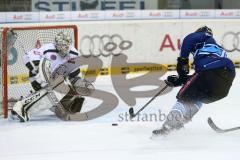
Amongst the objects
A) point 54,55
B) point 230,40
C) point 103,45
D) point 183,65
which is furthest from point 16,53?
point 230,40

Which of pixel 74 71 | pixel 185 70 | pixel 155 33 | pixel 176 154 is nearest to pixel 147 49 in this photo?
pixel 155 33

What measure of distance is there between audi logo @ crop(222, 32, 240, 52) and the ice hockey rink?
3.93 metres

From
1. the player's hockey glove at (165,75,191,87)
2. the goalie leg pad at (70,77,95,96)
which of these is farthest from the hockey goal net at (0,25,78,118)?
the player's hockey glove at (165,75,191,87)

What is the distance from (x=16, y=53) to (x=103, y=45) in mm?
2580

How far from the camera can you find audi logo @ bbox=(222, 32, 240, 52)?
10625mm

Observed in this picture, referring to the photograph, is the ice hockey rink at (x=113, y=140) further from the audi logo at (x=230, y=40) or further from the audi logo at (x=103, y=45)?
the audi logo at (x=230, y=40)

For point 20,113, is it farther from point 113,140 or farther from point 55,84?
point 113,140

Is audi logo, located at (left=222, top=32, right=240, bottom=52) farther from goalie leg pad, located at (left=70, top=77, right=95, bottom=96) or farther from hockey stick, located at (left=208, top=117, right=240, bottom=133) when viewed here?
hockey stick, located at (left=208, top=117, right=240, bottom=133)

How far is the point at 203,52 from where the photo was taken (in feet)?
17.4

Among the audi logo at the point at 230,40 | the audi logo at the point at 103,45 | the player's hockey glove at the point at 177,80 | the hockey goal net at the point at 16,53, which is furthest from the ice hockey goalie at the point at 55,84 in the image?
the audi logo at the point at 230,40

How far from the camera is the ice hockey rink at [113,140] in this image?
187 inches

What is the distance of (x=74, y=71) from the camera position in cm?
641

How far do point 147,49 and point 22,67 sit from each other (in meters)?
3.22

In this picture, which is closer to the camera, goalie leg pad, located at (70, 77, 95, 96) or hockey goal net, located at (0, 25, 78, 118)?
goalie leg pad, located at (70, 77, 95, 96)
